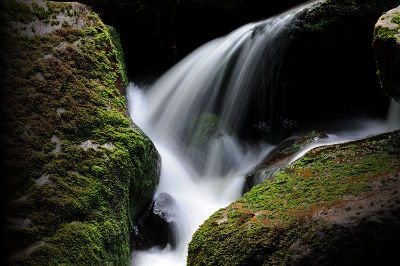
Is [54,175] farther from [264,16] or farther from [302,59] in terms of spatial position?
[264,16]

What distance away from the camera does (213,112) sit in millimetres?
6883

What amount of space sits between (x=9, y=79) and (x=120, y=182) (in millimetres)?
1597

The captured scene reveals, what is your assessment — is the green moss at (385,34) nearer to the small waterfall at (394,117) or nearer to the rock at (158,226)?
the small waterfall at (394,117)

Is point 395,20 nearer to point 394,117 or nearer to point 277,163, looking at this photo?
point 277,163

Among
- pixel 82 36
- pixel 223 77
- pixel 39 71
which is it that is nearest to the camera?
pixel 39 71

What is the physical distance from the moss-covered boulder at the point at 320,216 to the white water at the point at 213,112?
169 cm

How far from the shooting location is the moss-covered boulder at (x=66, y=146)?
10.2 ft

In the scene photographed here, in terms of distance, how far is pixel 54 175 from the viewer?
346 centimetres

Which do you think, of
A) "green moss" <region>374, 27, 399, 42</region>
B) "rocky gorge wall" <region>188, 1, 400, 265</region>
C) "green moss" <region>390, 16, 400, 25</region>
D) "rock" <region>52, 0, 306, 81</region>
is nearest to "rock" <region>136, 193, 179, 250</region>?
"rocky gorge wall" <region>188, 1, 400, 265</region>

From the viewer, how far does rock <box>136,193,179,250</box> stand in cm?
447

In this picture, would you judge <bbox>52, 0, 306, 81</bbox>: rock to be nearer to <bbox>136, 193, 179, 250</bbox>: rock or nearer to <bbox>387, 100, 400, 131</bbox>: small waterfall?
<bbox>387, 100, 400, 131</bbox>: small waterfall

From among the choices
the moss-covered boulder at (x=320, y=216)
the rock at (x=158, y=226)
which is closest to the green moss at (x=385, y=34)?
the moss-covered boulder at (x=320, y=216)

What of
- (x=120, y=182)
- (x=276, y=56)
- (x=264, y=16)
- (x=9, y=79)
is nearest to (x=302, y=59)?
(x=276, y=56)

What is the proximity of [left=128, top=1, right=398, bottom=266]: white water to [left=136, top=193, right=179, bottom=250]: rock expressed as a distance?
58 cm
